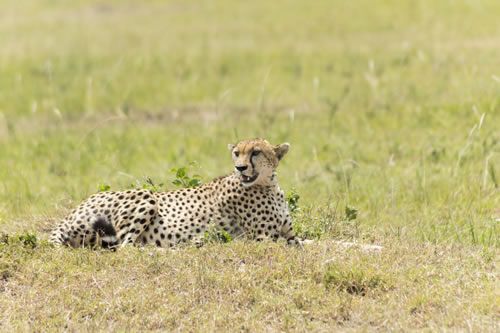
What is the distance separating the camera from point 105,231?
715 centimetres

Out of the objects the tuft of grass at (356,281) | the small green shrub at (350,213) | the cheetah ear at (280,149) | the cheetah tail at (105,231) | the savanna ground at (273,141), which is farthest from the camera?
the small green shrub at (350,213)

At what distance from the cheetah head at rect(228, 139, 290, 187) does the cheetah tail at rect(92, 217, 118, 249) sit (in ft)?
3.33

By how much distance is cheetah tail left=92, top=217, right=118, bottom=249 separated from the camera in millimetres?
7125

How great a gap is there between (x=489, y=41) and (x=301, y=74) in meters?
3.16

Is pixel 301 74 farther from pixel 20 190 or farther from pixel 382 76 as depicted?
pixel 20 190

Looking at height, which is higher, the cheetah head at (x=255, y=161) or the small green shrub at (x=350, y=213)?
the cheetah head at (x=255, y=161)

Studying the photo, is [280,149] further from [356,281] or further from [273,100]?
[273,100]

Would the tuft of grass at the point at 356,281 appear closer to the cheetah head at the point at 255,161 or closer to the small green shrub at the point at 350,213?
the cheetah head at the point at 255,161

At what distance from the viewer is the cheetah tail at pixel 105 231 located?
712 centimetres

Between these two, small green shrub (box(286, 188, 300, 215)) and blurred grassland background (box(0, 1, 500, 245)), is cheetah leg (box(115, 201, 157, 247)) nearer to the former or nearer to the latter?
small green shrub (box(286, 188, 300, 215))

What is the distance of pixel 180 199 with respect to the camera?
725cm

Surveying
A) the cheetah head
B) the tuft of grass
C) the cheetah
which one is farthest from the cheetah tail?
the tuft of grass

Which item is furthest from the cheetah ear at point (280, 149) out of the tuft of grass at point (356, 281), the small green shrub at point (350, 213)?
the tuft of grass at point (356, 281)

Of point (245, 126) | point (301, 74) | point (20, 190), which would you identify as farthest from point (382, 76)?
point (20, 190)
